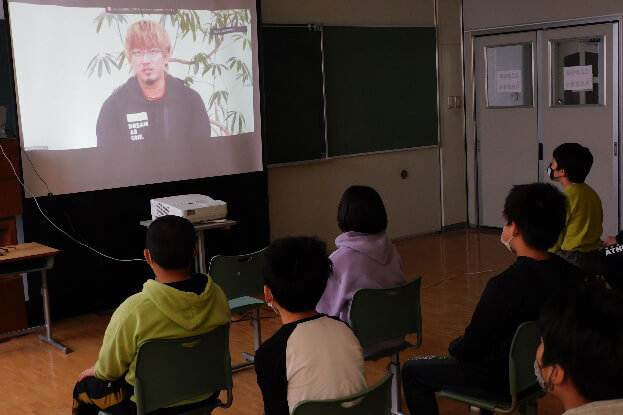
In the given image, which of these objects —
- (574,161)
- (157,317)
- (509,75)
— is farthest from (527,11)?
(157,317)

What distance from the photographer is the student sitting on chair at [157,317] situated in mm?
2709

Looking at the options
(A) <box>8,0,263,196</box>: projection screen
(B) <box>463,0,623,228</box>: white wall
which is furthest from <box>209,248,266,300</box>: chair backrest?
(B) <box>463,0,623,228</box>: white wall

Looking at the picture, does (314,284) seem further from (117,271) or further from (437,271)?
(437,271)

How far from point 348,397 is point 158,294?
93 cm

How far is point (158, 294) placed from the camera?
107 inches

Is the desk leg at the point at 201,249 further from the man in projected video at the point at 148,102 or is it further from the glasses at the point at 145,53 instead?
the glasses at the point at 145,53

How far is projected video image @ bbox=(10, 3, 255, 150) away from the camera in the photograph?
17.4ft

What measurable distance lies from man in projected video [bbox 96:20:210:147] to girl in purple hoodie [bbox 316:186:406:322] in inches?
109

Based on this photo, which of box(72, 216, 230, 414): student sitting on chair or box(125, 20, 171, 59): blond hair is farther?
box(125, 20, 171, 59): blond hair

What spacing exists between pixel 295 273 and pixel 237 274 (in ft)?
6.59

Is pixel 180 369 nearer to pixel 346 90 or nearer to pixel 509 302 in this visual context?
pixel 509 302

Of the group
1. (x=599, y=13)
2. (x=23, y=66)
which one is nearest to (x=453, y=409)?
(x=23, y=66)

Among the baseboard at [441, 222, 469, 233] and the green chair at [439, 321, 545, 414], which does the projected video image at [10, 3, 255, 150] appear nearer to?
the baseboard at [441, 222, 469, 233]

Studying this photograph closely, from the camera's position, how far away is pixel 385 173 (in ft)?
26.1
